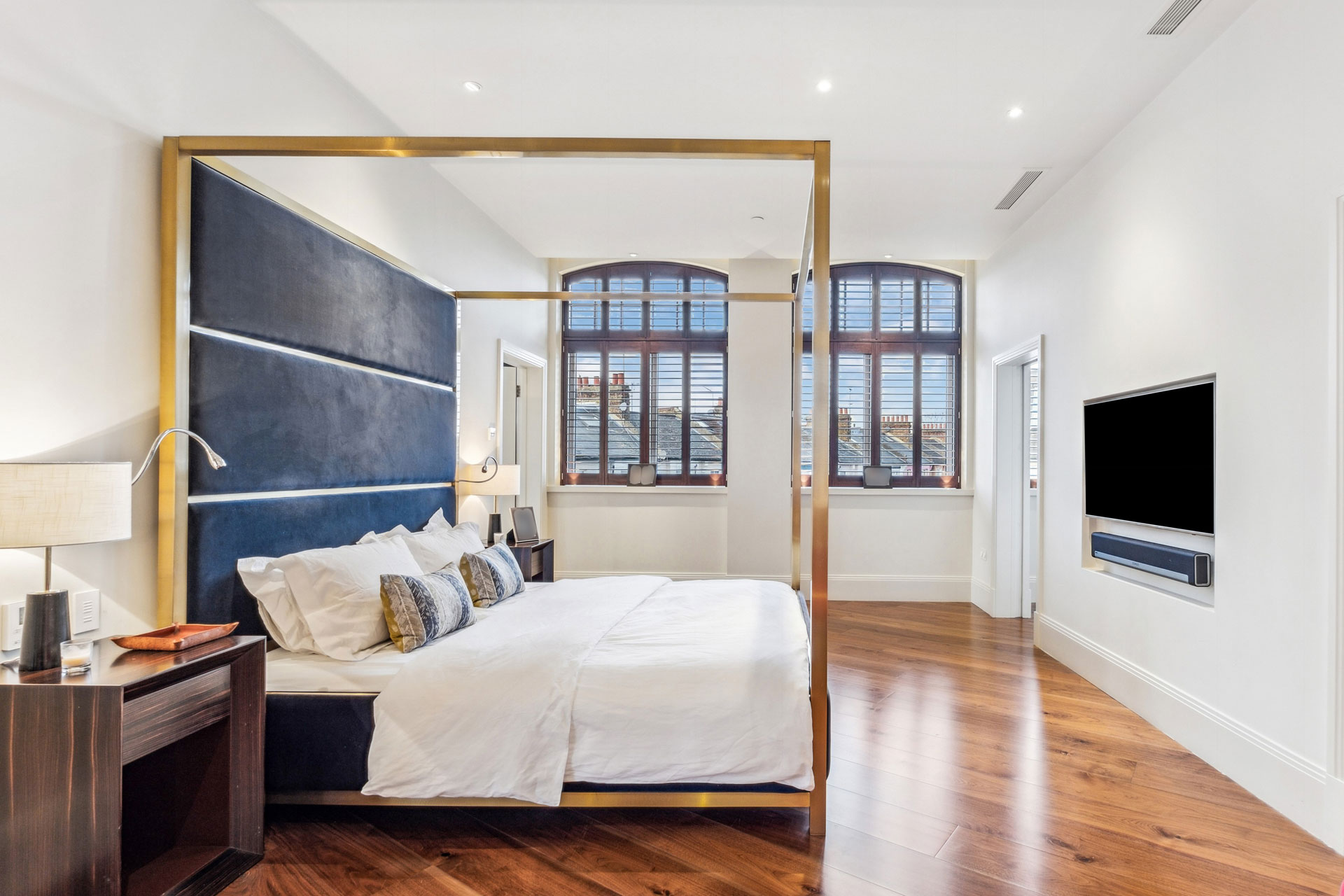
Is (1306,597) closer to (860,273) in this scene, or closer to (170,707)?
(170,707)

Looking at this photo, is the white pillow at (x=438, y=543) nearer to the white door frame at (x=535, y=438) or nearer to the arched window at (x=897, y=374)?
the white door frame at (x=535, y=438)

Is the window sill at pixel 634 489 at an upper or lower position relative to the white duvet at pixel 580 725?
upper

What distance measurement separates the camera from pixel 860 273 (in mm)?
6312

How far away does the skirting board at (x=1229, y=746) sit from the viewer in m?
2.26

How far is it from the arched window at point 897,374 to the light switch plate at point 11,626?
212 inches

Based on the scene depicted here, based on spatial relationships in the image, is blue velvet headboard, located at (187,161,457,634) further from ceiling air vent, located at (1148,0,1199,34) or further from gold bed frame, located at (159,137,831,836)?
ceiling air vent, located at (1148,0,1199,34)

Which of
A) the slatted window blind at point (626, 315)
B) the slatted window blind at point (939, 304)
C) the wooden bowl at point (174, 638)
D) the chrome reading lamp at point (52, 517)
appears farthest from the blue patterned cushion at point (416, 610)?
the slatted window blind at point (939, 304)

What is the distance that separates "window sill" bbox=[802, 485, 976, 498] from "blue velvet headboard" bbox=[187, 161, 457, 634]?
12.2 feet

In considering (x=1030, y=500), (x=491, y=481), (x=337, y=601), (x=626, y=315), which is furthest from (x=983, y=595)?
(x=337, y=601)

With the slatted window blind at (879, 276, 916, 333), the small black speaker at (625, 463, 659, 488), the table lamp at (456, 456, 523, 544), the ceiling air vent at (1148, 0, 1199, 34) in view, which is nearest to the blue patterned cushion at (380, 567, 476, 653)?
the table lamp at (456, 456, 523, 544)

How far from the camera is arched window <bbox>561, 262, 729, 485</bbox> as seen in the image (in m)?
6.32

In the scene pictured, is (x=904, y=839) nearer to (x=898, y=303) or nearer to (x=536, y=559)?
(x=536, y=559)

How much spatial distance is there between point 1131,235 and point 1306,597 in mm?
1922

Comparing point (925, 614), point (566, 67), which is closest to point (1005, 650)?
point (925, 614)
